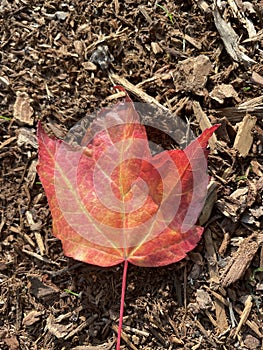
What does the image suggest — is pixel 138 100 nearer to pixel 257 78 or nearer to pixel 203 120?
pixel 203 120

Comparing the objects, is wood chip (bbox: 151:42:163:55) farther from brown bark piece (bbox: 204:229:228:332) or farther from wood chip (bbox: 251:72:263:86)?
brown bark piece (bbox: 204:229:228:332)

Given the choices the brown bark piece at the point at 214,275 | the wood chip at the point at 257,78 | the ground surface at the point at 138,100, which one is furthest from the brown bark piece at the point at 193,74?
the brown bark piece at the point at 214,275

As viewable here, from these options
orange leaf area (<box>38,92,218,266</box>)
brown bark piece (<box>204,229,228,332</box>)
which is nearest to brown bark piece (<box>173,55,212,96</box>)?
orange leaf area (<box>38,92,218,266</box>)

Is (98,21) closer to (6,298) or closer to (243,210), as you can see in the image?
(243,210)

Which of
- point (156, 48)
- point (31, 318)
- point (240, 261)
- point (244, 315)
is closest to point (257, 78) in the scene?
point (156, 48)

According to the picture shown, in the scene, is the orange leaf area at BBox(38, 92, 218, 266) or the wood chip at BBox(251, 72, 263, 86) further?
the wood chip at BBox(251, 72, 263, 86)
